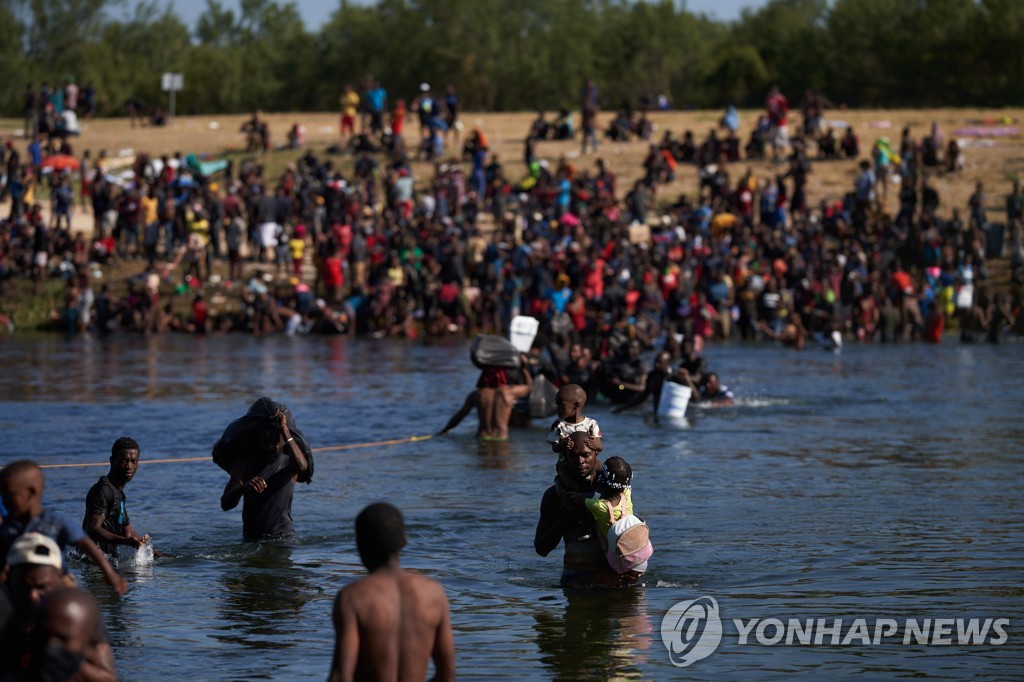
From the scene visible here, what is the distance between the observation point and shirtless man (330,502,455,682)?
6203mm

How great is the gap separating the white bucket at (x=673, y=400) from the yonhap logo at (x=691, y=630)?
1060cm

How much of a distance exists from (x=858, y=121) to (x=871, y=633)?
1820 inches

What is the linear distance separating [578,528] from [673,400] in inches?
467

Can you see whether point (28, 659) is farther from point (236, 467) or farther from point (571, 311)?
point (571, 311)

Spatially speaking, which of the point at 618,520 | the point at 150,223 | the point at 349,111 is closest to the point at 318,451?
the point at 618,520

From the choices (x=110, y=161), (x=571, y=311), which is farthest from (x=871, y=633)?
(x=110, y=161)

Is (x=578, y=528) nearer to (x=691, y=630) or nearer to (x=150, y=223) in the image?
(x=691, y=630)

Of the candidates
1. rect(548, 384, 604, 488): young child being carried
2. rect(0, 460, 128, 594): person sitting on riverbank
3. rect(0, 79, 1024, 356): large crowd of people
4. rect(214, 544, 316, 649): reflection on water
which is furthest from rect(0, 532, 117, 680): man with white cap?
rect(0, 79, 1024, 356): large crowd of people

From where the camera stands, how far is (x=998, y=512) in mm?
15422

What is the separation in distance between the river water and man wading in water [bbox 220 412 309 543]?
1.76 ft

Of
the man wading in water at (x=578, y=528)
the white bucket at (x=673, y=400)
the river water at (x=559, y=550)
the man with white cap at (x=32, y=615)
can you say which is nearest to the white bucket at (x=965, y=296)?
the river water at (x=559, y=550)

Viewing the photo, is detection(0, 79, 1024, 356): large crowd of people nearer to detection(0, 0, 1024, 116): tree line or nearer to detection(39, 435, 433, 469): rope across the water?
detection(39, 435, 433, 469): rope across the water

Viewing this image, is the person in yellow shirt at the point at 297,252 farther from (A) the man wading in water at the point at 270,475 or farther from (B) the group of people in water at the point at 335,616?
(B) the group of people in water at the point at 335,616

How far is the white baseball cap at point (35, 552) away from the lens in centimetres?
672
